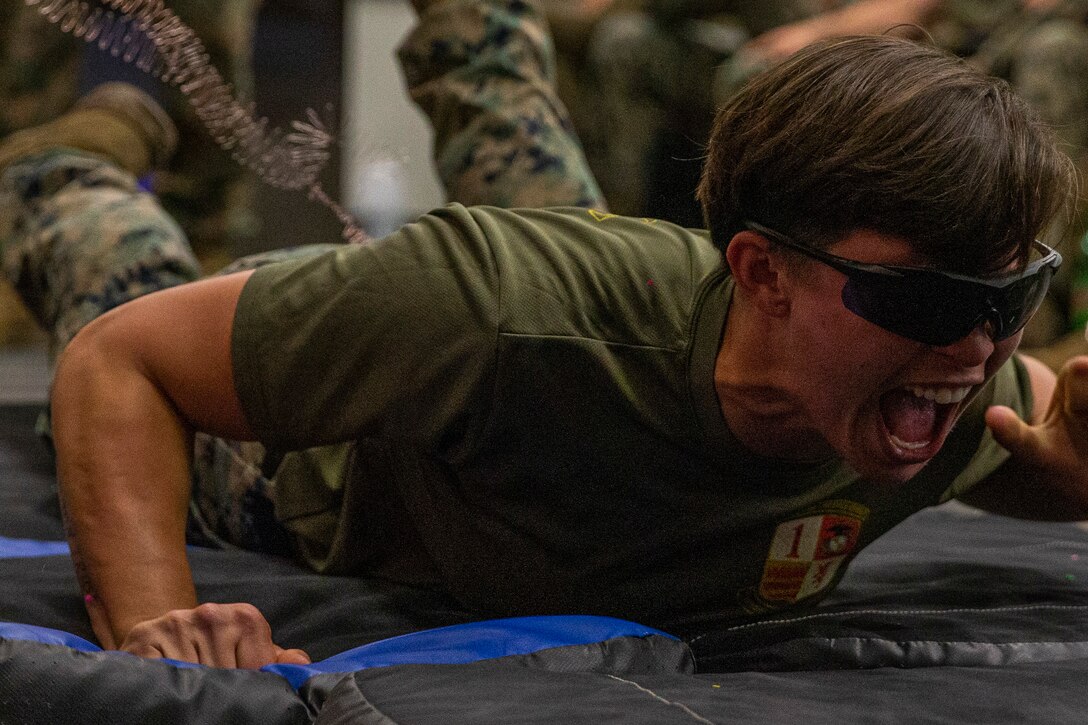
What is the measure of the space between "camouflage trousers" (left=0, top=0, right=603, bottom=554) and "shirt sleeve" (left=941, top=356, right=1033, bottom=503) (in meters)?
0.58

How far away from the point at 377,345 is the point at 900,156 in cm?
40

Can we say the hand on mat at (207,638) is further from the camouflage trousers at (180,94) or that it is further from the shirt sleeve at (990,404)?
the camouflage trousers at (180,94)

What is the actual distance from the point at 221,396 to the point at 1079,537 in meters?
1.06

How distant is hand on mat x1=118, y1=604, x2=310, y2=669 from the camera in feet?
3.24

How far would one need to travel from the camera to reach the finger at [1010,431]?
1.25 m

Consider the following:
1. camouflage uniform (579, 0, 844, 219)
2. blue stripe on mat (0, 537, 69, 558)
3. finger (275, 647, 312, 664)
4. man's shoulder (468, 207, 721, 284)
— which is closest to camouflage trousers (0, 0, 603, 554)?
blue stripe on mat (0, 537, 69, 558)

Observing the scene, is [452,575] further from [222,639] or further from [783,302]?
[783,302]

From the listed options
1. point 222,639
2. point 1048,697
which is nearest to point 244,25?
point 222,639

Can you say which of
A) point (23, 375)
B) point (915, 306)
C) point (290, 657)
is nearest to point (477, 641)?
point (290, 657)

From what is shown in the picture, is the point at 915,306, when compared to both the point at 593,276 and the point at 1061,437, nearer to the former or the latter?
the point at 593,276


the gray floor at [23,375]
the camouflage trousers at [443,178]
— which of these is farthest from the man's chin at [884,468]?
the gray floor at [23,375]

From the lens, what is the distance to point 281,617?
1.19 metres

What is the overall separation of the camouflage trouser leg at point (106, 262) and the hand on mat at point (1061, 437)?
0.72 meters

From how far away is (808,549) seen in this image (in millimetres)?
1187
